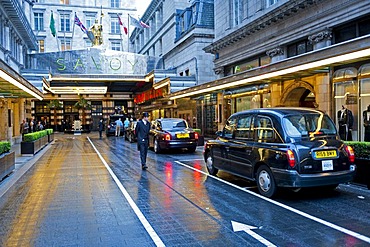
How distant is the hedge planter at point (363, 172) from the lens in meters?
7.42

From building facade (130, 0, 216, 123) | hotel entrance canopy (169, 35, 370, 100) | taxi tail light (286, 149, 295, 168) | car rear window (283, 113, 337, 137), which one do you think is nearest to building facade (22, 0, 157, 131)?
building facade (130, 0, 216, 123)

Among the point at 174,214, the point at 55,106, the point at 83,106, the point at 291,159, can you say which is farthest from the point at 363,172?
the point at 55,106

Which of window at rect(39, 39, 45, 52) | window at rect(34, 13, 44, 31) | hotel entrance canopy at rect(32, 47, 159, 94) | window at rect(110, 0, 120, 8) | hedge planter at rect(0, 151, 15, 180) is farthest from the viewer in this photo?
window at rect(110, 0, 120, 8)

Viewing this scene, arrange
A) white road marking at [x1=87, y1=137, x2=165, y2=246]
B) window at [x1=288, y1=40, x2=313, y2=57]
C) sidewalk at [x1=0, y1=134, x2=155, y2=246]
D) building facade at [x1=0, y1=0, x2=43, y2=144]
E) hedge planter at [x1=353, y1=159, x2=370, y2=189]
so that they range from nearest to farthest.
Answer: white road marking at [x1=87, y1=137, x2=165, y2=246]
sidewalk at [x1=0, y1=134, x2=155, y2=246]
hedge planter at [x1=353, y1=159, x2=370, y2=189]
window at [x1=288, y1=40, x2=313, y2=57]
building facade at [x1=0, y1=0, x2=43, y2=144]

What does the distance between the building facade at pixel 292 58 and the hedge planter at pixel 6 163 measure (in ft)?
30.7

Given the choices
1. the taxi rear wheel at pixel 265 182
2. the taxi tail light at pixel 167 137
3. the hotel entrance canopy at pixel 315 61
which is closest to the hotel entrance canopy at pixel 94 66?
the hotel entrance canopy at pixel 315 61

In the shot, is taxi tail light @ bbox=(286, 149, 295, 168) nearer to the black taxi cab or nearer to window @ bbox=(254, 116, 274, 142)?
the black taxi cab

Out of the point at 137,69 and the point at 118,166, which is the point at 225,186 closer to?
the point at 118,166

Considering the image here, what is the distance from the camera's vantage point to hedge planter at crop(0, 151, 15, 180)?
9209mm

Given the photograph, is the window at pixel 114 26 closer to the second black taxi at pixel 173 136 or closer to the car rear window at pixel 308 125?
the second black taxi at pixel 173 136

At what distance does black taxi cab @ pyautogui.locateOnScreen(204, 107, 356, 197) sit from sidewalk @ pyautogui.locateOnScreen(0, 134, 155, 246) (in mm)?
2713

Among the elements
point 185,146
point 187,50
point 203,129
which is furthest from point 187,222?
point 187,50

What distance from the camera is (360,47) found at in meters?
9.22

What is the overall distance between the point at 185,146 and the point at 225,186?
24.0 feet
